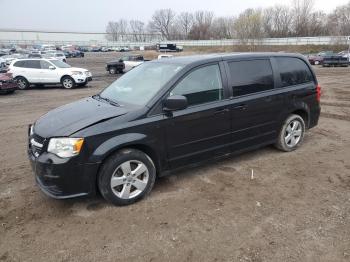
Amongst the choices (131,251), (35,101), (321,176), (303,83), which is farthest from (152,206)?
(35,101)

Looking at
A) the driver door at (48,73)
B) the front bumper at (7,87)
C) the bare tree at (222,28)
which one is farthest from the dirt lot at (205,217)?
the bare tree at (222,28)

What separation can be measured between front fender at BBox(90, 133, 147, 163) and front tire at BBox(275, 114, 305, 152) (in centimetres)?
288

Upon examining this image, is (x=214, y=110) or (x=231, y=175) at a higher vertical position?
(x=214, y=110)

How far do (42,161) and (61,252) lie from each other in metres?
1.09

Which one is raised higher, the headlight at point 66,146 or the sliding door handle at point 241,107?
the sliding door handle at point 241,107

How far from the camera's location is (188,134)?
4535mm

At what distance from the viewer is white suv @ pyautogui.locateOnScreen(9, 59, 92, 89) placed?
57.1 ft

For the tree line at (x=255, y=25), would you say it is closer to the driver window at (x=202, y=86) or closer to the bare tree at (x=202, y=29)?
the bare tree at (x=202, y=29)

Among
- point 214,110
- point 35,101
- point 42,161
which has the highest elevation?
point 214,110

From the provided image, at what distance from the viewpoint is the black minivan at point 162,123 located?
3.87 m

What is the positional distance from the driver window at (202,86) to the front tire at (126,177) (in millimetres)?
986

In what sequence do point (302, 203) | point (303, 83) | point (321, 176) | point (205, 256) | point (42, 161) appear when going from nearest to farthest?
1. point (205, 256)
2. point (42, 161)
3. point (302, 203)
4. point (321, 176)
5. point (303, 83)

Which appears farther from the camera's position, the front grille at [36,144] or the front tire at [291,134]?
the front tire at [291,134]

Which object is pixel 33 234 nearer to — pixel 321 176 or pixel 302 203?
pixel 302 203
